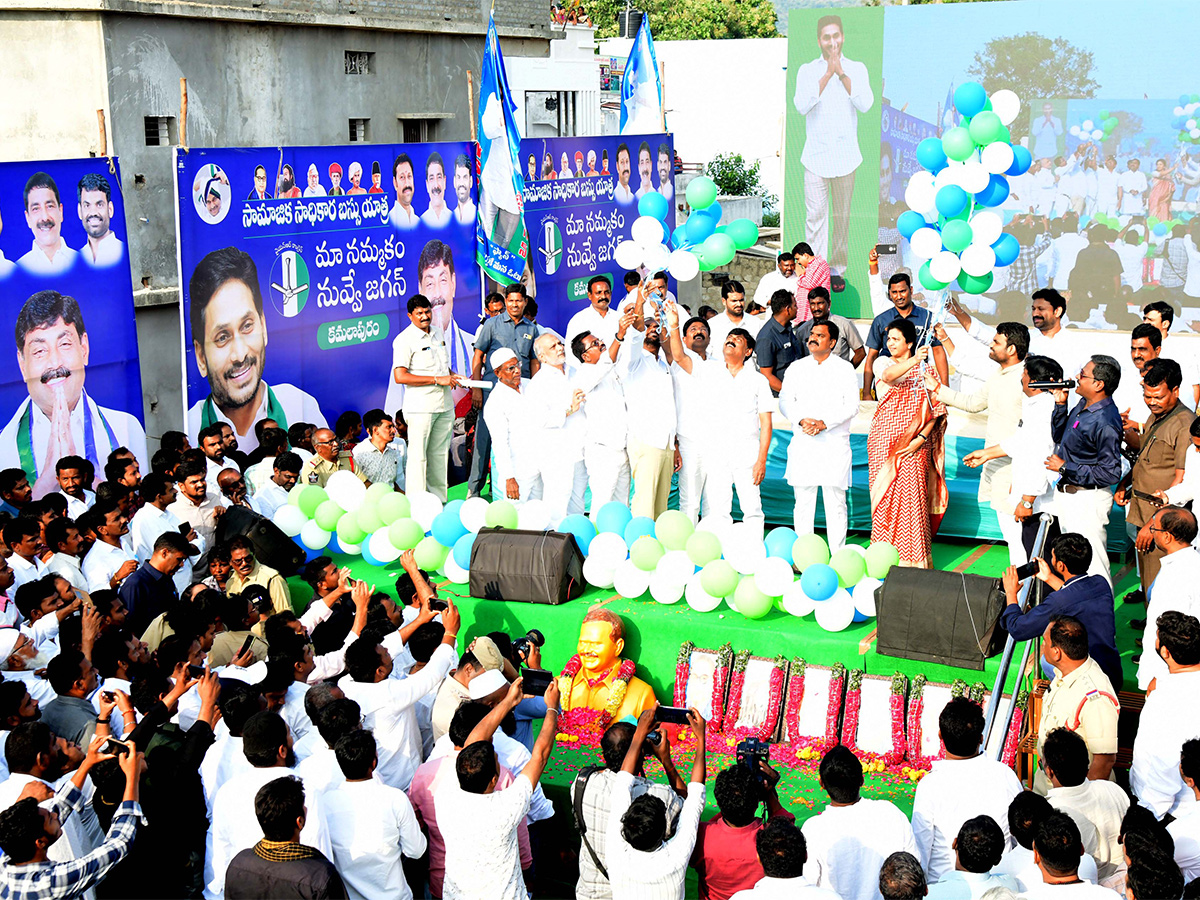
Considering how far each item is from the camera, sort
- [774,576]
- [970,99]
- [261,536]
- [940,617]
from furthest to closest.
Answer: [970,99] → [261,536] → [774,576] → [940,617]

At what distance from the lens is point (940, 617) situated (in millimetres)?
5672

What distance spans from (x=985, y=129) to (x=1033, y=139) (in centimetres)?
878

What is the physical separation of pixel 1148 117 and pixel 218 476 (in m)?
12.3

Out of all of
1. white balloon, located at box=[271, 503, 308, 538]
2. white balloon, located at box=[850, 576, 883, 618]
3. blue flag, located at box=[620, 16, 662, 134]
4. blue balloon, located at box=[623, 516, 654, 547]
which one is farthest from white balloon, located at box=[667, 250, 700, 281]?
blue flag, located at box=[620, 16, 662, 134]

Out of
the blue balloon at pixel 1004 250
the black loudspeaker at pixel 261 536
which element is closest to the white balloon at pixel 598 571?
the black loudspeaker at pixel 261 536

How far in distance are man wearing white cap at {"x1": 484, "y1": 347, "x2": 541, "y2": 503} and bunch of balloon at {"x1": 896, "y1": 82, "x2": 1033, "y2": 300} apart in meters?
2.54

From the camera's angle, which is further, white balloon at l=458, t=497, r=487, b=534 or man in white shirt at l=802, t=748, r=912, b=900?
white balloon at l=458, t=497, r=487, b=534

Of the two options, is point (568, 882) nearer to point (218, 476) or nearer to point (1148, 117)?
point (218, 476)

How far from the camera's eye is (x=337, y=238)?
922 cm

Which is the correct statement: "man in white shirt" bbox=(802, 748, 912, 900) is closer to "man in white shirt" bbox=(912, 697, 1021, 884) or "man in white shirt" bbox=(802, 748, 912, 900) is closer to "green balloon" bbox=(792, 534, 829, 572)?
"man in white shirt" bbox=(912, 697, 1021, 884)

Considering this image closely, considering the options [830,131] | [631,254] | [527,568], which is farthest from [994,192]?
[830,131]

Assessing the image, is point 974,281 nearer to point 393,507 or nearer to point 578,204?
point 393,507

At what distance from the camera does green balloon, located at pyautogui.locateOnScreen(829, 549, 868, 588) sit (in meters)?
6.14

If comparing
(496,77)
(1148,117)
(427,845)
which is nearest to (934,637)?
(427,845)
